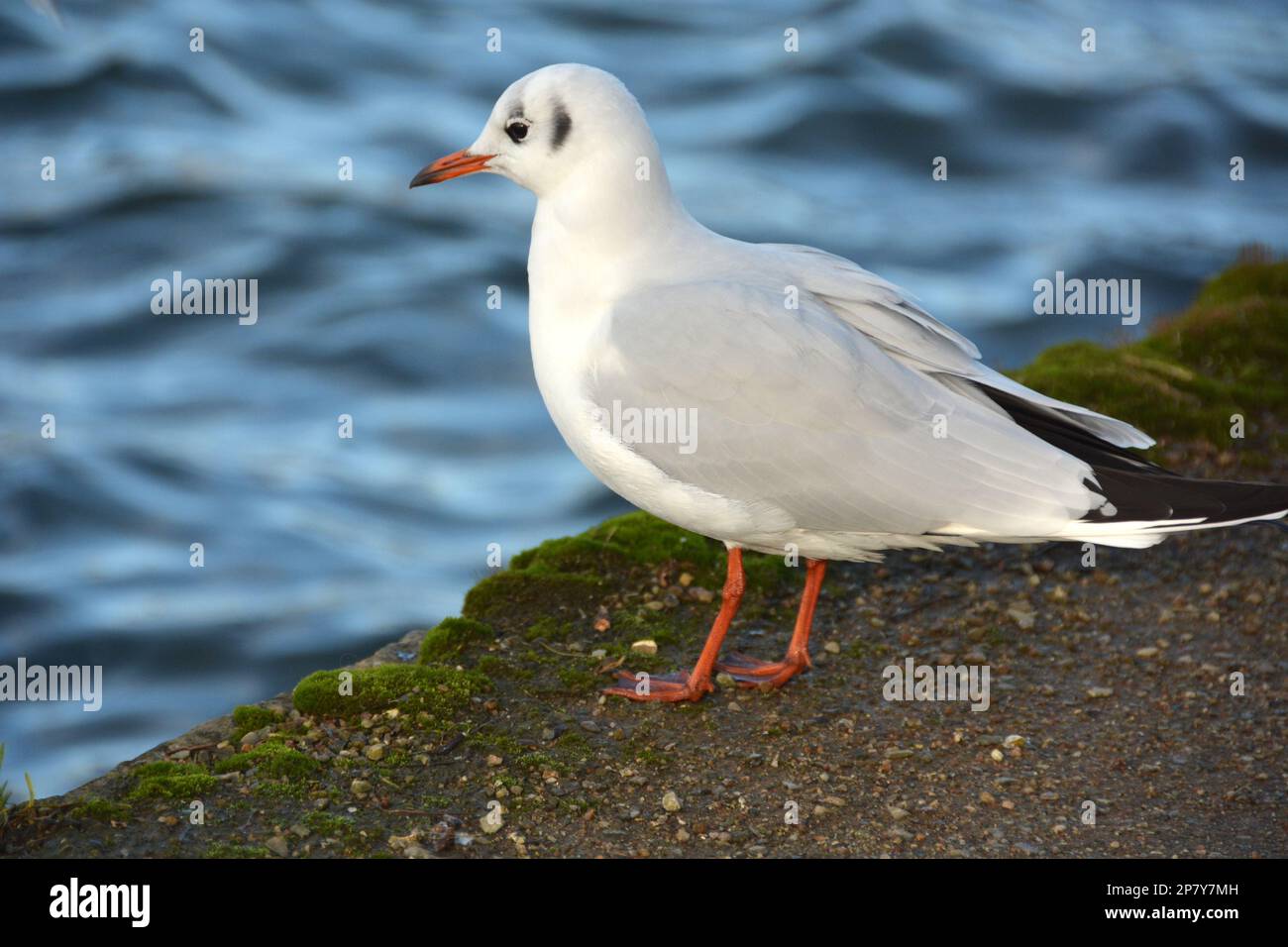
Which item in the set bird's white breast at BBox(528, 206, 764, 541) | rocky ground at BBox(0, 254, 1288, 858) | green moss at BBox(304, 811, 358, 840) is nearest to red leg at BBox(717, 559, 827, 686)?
rocky ground at BBox(0, 254, 1288, 858)

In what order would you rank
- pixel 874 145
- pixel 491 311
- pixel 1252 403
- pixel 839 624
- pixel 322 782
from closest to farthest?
pixel 322 782
pixel 839 624
pixel 1252 403
pixel 491 311
pixel 874 145

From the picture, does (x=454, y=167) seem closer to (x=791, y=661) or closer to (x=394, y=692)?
(x=394, y=692)

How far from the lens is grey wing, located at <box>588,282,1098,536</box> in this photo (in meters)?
5.45

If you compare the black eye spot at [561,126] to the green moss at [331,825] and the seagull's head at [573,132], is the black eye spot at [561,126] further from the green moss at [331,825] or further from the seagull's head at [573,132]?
the green moss at [331,825]

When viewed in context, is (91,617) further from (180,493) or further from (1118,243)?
(1118,243)

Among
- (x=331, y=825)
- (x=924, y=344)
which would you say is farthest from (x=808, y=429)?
(x=331, y=825)

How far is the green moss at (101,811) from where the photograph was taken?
4.99 metres

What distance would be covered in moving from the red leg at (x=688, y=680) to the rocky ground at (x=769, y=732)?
0.06m

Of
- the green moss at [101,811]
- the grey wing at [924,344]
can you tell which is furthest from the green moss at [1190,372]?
the green moss at [101,811]

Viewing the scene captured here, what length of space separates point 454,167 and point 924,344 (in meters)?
2.10

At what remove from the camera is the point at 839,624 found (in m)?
6.61

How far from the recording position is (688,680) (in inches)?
235
